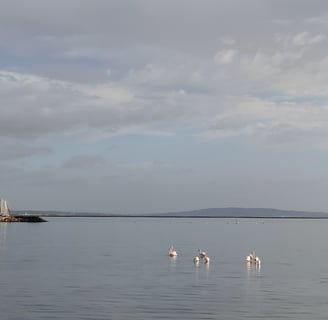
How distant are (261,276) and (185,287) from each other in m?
9.05

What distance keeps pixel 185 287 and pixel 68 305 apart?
9.64 meters

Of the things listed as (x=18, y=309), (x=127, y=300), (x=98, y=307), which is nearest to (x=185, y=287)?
(x=127, y=300)

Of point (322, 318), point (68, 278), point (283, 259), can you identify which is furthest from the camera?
point (283, 259)

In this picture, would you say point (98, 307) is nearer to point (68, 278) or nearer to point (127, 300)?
point (127, 300)

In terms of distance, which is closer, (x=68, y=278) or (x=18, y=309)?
(x=18, y=309)

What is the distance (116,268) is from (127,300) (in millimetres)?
15903

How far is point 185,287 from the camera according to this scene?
38.6 m

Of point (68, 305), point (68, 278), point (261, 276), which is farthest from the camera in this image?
point (261, 276)

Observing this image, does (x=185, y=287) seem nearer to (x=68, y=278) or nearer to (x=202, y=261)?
(x=68, y=278)

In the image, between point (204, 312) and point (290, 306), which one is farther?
point (290, 306)

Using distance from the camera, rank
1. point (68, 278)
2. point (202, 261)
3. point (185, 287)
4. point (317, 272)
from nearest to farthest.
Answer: point (185, 287), point (68, 278), point (317, 272), point (202, 261)

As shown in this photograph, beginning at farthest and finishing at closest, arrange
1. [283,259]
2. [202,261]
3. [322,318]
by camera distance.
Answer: [283,259] < [202,261] < [322,318]

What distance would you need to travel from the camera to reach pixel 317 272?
161 ft

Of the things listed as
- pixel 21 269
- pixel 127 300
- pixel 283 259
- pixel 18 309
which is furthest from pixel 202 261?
pixel 18 309
